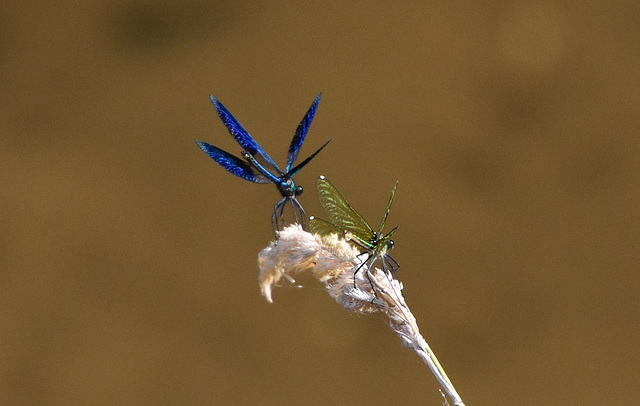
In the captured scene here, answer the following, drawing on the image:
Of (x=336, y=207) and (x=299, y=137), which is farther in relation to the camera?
(x=299, y=137)

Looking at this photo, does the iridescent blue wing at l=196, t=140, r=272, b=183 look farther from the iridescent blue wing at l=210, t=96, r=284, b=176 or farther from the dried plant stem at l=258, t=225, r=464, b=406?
the dried plant stem at l=258, t=225, r=464, b=406

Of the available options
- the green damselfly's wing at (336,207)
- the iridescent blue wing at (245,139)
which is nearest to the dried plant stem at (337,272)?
the green damselfly's wing at (336,207)

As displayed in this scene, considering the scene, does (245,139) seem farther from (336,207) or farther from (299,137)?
(336,207)

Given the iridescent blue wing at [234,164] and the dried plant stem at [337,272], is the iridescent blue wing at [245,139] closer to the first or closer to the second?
the iridescent blue wing at [234,164]

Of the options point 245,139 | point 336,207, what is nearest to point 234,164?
point 245,139

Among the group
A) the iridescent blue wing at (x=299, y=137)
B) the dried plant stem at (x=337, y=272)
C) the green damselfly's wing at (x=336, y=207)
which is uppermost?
the iridescent blue wing at (x=299, y=137)

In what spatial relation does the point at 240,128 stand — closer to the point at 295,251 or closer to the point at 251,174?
the point at 251,174

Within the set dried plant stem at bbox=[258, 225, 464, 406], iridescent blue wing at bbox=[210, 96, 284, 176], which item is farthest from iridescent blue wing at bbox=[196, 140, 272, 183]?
dried plant stem at bbox=[258, 225, 464, 406]

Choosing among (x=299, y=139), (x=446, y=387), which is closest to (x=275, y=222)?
(x=299, y=139)
